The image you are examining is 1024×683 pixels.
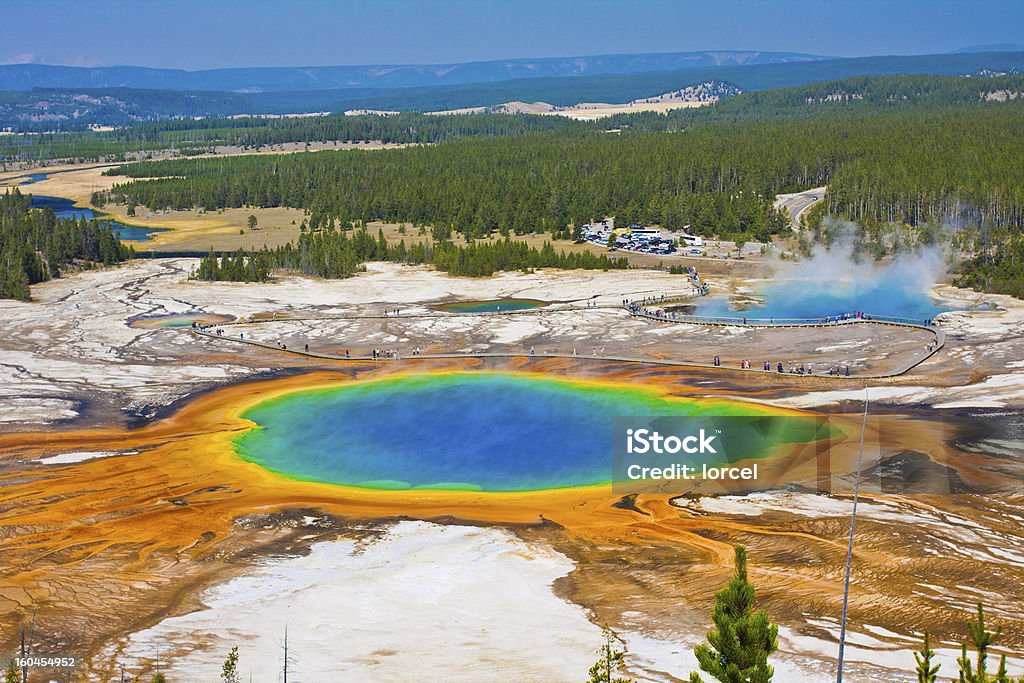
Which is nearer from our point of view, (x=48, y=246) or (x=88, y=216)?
(x=48, y=246)

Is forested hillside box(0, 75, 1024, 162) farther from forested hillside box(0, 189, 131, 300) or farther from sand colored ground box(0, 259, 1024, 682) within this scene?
sand colored ground box(0, 259, 1024, 682)

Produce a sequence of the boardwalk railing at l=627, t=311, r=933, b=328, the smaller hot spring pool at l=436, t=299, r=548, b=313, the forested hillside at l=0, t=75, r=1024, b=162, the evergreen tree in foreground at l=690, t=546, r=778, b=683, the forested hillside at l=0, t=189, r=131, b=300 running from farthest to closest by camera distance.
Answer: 1. the forested hillside at l=0, t=75, r=1024, b=162
2. the forested hillside at l=0, t=189, r=131, b=300
3. the smaller hot spring pool at l=436, t=299, r=548, b=313
4. the boardwalk railing at l=627, t=311, r=933, b=328
5. the evergreen tree in foreground at l=690, t=546, r=778, b=683

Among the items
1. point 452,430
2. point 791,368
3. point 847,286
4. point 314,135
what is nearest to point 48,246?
point 452,430

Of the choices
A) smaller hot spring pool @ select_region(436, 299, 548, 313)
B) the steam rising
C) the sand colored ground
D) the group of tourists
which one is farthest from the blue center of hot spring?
the steam rising

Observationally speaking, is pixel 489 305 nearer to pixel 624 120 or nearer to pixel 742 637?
pixel 742 637

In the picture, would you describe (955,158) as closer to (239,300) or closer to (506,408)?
(239,300)

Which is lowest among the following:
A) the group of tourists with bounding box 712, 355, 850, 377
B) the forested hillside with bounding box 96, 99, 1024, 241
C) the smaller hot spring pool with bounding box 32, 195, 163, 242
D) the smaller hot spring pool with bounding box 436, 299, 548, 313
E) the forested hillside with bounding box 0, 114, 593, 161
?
the group of tourists with bounding box 712, 355, 850, 377
